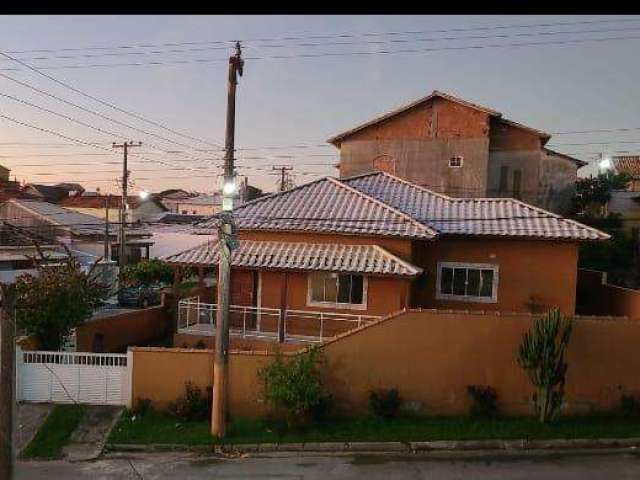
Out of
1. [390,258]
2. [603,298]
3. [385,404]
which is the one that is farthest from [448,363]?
[603,298]

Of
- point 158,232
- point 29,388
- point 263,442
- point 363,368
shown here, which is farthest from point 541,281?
point 158,232

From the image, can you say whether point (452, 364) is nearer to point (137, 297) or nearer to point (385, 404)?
point (385, 404)

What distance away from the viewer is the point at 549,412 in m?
13.5

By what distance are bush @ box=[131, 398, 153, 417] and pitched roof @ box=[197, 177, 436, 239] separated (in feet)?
18.8

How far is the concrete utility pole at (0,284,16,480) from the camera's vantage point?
9.27m

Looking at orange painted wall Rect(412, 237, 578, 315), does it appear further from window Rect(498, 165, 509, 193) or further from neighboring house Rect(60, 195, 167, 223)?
neighboring house Rect(60, 195, 167, 223)

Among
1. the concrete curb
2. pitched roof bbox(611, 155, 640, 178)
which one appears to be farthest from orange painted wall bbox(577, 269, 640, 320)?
pitched roof bbox(611, 155, 640, 178)

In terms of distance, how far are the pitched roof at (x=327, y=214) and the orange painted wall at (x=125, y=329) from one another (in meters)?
4.09

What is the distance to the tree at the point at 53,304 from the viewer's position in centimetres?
1576

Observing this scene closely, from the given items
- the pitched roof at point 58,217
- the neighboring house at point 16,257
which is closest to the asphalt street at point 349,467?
the neighboring house at point 16,257

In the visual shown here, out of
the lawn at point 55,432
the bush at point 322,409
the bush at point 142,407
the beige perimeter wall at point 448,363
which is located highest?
the beige perimeter wall at point 448,363

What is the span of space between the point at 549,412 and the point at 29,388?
519 inches

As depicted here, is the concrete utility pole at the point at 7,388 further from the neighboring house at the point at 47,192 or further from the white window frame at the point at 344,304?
the neighboring house at the point at 47,192

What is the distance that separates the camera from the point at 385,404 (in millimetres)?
13969
